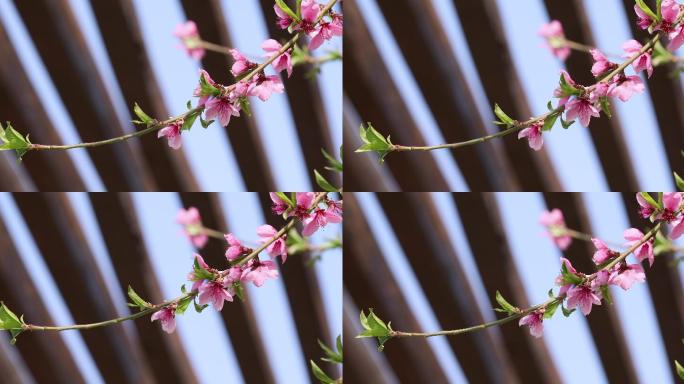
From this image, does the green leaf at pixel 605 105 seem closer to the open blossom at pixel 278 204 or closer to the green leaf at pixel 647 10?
the green leaf at pixel 647 10

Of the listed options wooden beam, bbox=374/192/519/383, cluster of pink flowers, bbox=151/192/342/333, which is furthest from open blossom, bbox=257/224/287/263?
wooden beam, bbox=374/192/519/383

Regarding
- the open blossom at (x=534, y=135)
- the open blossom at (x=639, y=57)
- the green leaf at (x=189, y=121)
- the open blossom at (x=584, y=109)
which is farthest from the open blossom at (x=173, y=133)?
the open blossom at (x=639, y=57)

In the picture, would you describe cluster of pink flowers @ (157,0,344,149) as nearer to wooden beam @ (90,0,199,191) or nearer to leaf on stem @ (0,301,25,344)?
wooden beam @ (90,0,199,191)

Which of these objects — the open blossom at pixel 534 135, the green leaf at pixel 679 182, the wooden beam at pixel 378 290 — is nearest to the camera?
the green leaf at pixel 679 182

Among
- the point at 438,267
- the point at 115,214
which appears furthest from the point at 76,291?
the point at 438,267

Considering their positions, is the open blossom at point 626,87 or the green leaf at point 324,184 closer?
the open blossom at point 626,87

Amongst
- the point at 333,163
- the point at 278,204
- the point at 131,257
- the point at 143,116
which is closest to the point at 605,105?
the point at 333,163
